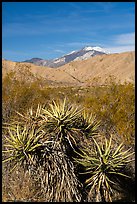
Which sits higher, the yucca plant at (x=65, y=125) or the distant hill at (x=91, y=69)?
the distant hill at (x=91, y=69)

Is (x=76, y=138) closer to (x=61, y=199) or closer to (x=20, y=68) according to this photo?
(x=61, y=199)

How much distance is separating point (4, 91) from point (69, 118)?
12.8m

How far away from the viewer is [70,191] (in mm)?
7602

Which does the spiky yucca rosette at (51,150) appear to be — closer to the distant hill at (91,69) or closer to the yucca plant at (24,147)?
the yucca plant at (24,147)

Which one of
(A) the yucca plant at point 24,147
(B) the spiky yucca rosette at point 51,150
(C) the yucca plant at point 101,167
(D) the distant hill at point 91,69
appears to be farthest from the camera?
(D) the distant hill at point 91,69

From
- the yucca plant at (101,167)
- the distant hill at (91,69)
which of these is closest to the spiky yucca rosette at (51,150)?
the yucca plant at (101,167)

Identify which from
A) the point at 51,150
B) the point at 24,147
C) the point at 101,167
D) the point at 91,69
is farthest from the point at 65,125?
the point at 91,69

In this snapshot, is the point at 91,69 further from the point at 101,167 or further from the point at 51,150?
the point at 101,167

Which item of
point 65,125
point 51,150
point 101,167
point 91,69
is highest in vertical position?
point 91,69

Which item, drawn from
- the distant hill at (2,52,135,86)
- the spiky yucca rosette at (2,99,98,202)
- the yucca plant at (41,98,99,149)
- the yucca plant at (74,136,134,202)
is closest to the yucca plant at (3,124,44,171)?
the spiky yucca rosette at (2,99,98,202)

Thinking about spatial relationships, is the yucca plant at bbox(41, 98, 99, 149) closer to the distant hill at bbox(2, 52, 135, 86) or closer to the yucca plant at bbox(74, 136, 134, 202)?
the yucca plant at bbox(74, 136, 134, 202)

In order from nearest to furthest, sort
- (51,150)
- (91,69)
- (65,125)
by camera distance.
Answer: (51,150), (65,125), (91,69)

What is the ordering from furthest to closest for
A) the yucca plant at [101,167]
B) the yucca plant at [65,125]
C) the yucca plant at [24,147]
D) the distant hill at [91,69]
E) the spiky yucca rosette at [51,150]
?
1. the distant hill at [91,69]
2. the yucca plant at [65,125]
3. the yucca plant at [101,167]
4. the spiky yucca rosette at [51,150]
5. the yucca plant at [24,147]

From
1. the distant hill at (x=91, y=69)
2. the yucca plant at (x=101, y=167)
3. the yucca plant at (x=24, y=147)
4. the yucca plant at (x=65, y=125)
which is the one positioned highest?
the distant hill at (x=91, y=69)
